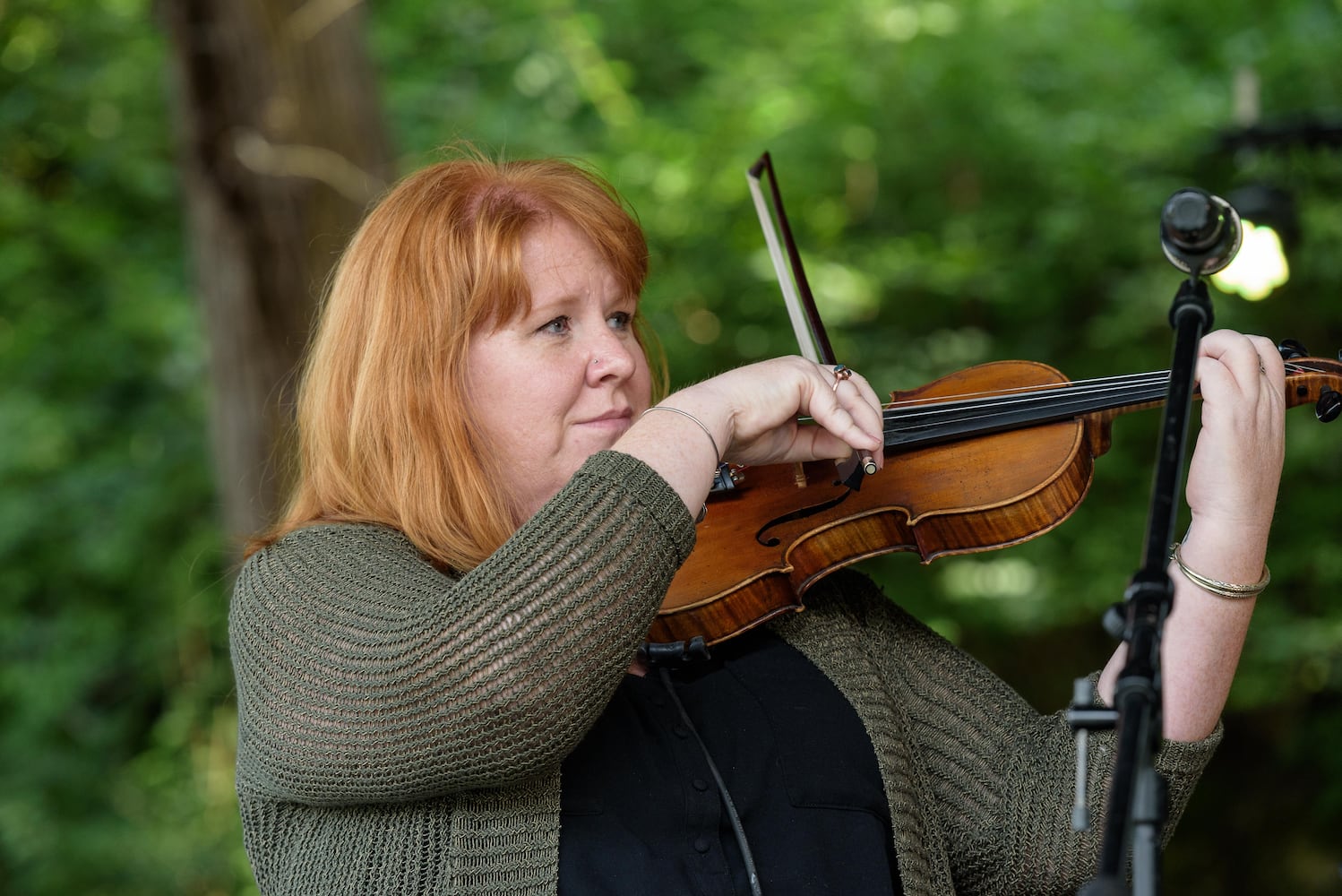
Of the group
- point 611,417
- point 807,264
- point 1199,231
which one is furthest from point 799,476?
point 807,264

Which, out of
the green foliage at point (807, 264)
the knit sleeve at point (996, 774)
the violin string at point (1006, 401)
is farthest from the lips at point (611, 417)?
the green foliage at point (807, 264)

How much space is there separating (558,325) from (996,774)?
0.84 m

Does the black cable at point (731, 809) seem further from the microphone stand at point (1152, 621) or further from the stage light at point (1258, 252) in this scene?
the stage light at point (1258, 252)

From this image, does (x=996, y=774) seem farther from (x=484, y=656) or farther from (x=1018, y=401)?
(x=484, y=656)

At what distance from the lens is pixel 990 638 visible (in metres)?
4.90

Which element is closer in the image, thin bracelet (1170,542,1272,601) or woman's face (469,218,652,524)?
thin bracelet (1170,542,1272,601)

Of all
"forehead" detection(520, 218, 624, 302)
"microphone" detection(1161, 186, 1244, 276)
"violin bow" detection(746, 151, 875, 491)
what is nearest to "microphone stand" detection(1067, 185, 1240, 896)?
"microphone" detection(1161, 186, 1244, 276)

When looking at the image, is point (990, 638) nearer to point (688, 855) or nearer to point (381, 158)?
point (381, 158)

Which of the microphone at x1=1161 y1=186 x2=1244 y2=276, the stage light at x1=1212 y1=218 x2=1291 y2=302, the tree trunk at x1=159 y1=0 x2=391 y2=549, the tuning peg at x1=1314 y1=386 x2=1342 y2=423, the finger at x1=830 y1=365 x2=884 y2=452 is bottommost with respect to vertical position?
the microphone at x1=1161 y1=186 x2=1244 y2=276

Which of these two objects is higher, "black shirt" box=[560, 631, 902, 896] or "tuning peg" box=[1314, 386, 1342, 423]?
"tuning peg" box=[1314, 386, 1342, 423]

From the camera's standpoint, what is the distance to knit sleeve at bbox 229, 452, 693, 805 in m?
1.23

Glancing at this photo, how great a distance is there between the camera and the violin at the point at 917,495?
1.64 meters

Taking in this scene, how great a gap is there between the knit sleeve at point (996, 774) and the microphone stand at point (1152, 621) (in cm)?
69

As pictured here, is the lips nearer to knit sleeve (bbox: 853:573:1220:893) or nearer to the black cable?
the black cable
